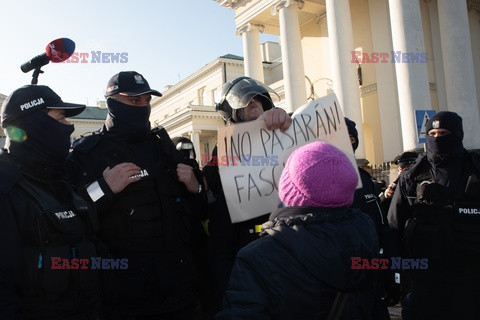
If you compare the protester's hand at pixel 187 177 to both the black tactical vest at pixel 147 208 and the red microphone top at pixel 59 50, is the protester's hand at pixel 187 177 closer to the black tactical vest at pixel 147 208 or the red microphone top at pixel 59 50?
the black tactical vest at pixel 147 208

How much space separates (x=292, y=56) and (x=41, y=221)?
18.2 meters

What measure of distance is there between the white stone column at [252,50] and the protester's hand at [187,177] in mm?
19087

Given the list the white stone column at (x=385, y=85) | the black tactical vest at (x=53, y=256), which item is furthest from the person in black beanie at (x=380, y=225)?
the white stone column at (x=385, y=85)

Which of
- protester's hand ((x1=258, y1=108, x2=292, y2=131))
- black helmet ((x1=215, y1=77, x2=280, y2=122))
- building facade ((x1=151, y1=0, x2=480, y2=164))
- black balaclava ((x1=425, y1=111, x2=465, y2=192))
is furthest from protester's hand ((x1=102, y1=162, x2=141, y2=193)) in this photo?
building facade ((x1=151, y1=0, x2=480, y2=164))

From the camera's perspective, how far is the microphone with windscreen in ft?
10.2

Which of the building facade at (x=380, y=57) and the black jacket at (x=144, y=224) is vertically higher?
the building facade at (x=380, y=57)

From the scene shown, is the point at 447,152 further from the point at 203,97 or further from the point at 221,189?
the point at 203,97

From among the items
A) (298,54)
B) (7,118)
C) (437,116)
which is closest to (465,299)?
(437,116)

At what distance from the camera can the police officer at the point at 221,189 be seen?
257 cm

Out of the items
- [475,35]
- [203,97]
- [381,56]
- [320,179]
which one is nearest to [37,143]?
[320,179]

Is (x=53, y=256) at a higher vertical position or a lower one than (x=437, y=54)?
lower

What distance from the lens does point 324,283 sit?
162 cm

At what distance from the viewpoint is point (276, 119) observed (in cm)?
260

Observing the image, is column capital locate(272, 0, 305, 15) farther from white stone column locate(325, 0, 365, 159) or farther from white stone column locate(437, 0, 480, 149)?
white stone column locate(437, 0, 480, 149)
